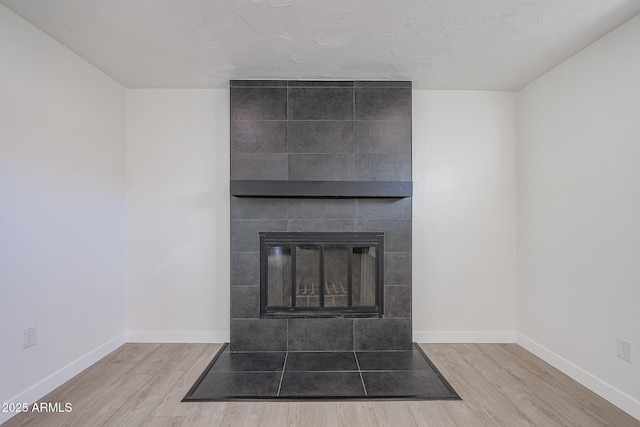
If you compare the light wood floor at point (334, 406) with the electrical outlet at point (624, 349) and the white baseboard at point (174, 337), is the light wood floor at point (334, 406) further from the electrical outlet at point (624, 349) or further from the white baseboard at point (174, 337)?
the white baseboard at point (174, 337)

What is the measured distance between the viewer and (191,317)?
311cm

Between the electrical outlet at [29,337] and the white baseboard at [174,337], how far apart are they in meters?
1.02

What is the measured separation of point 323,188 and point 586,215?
6.40 ft

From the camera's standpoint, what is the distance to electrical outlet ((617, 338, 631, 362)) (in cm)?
203

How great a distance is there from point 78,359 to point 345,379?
203 cm

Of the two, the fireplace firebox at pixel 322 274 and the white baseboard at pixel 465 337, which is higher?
the fireplace firebox at pixel 322 274

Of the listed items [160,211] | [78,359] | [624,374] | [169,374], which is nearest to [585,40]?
[624,374]

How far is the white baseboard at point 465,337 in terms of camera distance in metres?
3.13

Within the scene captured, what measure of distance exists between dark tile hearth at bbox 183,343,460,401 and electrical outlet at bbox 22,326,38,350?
3.42 ft

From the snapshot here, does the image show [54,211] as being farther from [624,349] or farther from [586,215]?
[624,349]

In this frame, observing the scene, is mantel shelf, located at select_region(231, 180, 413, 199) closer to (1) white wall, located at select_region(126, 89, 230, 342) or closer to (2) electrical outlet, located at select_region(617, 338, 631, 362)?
(1) white wall, located at select_region(126, 89, 230, 342)

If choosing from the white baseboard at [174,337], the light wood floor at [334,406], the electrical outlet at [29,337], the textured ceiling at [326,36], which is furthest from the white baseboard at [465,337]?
the electrical outlet at [29,337]

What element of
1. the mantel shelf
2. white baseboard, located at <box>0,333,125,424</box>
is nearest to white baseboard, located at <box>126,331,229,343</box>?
white baseboard, located at <box>0,333,125,424</box>

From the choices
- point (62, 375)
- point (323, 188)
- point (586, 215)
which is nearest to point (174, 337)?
point (62, 375)
